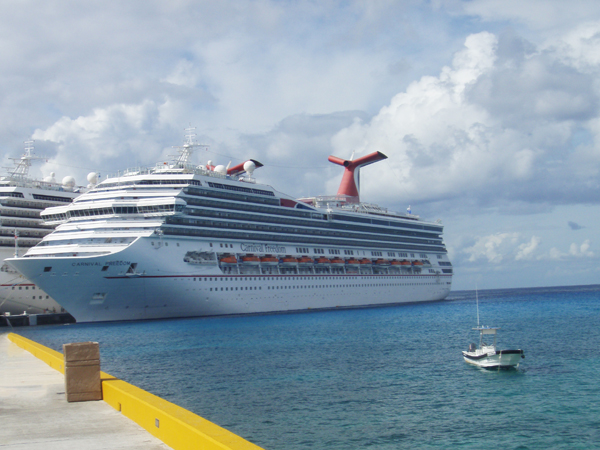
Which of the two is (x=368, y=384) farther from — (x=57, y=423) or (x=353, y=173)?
(x=353, y=173)

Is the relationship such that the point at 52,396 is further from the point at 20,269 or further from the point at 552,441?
the point at 20,269

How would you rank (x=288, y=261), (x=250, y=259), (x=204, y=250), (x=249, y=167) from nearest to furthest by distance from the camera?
(x=204, y=250)
(x=250, y=259)
(x=288, y=261)
(x=249, y=167)

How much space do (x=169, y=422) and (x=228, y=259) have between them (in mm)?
49226

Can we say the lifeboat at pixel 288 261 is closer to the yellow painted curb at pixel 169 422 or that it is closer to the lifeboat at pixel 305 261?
the lifeboat at pixel 305 261

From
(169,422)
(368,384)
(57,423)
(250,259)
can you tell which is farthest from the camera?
(250,259)

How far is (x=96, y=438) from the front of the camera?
345 inches

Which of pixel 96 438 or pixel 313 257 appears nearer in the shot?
pixel 96 438

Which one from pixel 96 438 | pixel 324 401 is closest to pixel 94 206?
pixel 324 401

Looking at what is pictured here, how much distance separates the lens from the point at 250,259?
197 ft

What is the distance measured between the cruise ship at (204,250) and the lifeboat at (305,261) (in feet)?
0.38

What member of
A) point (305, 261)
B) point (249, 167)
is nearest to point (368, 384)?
point (305, 261)

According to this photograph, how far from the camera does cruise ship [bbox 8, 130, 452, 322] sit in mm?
49094

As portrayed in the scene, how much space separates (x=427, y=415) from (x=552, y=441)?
390 centimetres

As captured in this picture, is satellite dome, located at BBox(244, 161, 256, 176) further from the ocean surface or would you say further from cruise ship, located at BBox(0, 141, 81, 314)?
the ocean surface
